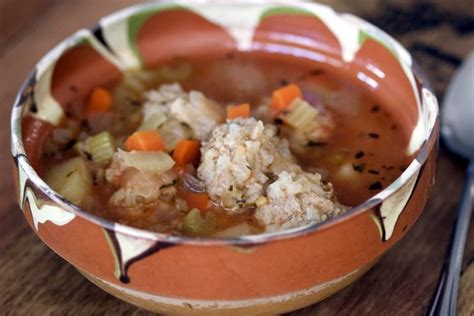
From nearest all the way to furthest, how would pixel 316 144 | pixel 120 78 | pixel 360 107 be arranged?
1. pixel 316 144
2. pixel 360 107
3. pixel 120 78

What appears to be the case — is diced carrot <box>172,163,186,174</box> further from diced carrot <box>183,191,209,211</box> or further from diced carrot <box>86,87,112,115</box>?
diced carrot <box>86,87,112,115</box>

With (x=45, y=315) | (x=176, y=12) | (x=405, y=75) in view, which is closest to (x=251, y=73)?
(x=176, y=12)

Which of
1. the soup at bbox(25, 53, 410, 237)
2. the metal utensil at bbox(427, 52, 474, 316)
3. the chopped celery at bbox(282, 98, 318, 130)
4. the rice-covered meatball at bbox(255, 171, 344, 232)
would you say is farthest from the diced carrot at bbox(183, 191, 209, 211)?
the metal utensil at bbox(427, 52, 474, 316)

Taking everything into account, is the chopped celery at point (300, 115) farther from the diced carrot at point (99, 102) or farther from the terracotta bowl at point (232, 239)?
the diced carrot at point (99, 102)

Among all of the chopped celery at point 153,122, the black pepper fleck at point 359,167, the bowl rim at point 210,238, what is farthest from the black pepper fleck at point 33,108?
the black pepper fleck at point 359,167

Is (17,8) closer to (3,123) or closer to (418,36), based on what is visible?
(3,123)

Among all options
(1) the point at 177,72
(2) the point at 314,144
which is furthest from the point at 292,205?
(1) the point at 177,72
